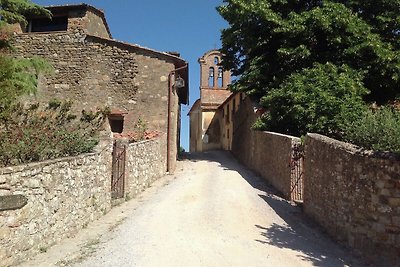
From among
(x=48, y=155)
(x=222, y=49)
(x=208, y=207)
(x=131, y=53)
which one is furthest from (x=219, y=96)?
(x=48, y=155)

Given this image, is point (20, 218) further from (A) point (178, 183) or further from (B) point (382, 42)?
(B) point (382, 42)

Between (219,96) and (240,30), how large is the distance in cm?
2338

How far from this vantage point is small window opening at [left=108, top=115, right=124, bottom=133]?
1680cm

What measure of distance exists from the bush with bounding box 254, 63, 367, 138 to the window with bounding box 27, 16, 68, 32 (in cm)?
1011

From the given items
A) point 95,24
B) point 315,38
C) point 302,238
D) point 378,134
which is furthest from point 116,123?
point 378,134

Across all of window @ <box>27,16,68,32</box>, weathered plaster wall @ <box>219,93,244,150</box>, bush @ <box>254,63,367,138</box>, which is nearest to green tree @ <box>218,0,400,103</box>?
bush @ <box>254,63,367,138</box>

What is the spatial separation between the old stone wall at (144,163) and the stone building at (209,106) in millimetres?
20213

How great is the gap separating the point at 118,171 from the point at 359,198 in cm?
643

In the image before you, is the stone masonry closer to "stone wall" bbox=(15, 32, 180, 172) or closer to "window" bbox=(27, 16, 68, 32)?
"stone wall" bbox=(15, 32, 180, 172)

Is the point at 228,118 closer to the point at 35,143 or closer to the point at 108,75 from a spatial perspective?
the point at 108,75

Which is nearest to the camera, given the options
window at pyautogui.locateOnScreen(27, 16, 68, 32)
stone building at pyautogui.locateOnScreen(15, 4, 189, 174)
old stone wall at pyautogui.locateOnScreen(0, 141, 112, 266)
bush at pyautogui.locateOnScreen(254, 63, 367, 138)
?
old stone wall at pyautogui.locateOnScreen(0, 141, 112, 266)

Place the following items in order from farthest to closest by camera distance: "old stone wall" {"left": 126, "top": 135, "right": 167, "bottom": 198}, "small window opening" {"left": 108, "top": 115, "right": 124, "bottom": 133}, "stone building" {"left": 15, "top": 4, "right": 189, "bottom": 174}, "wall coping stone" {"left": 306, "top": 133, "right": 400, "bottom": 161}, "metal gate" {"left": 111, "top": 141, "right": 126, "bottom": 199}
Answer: "small window opening" {"left": 108, "top": 115, "right": 124, "bottom": 133}, "stone building" {"left": 15, "top": 4, "right": 189, "bottom": 174}, "old stone wall" {"left": 126, "top": 135, "right": 167, "bottom": 198}, "metal gate" {"left": 111, "top": 141, "right": 126, "bottom": 199}, "wall coping stone" {"left": 306, "top": 133, "right": 400, "bottom": 161}

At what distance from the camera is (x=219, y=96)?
41344 millimetres

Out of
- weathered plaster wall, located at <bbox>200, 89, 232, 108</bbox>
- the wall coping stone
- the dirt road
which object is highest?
weathered plaster wall, located at <bbox>200, 89, 232, 108</bbox>
